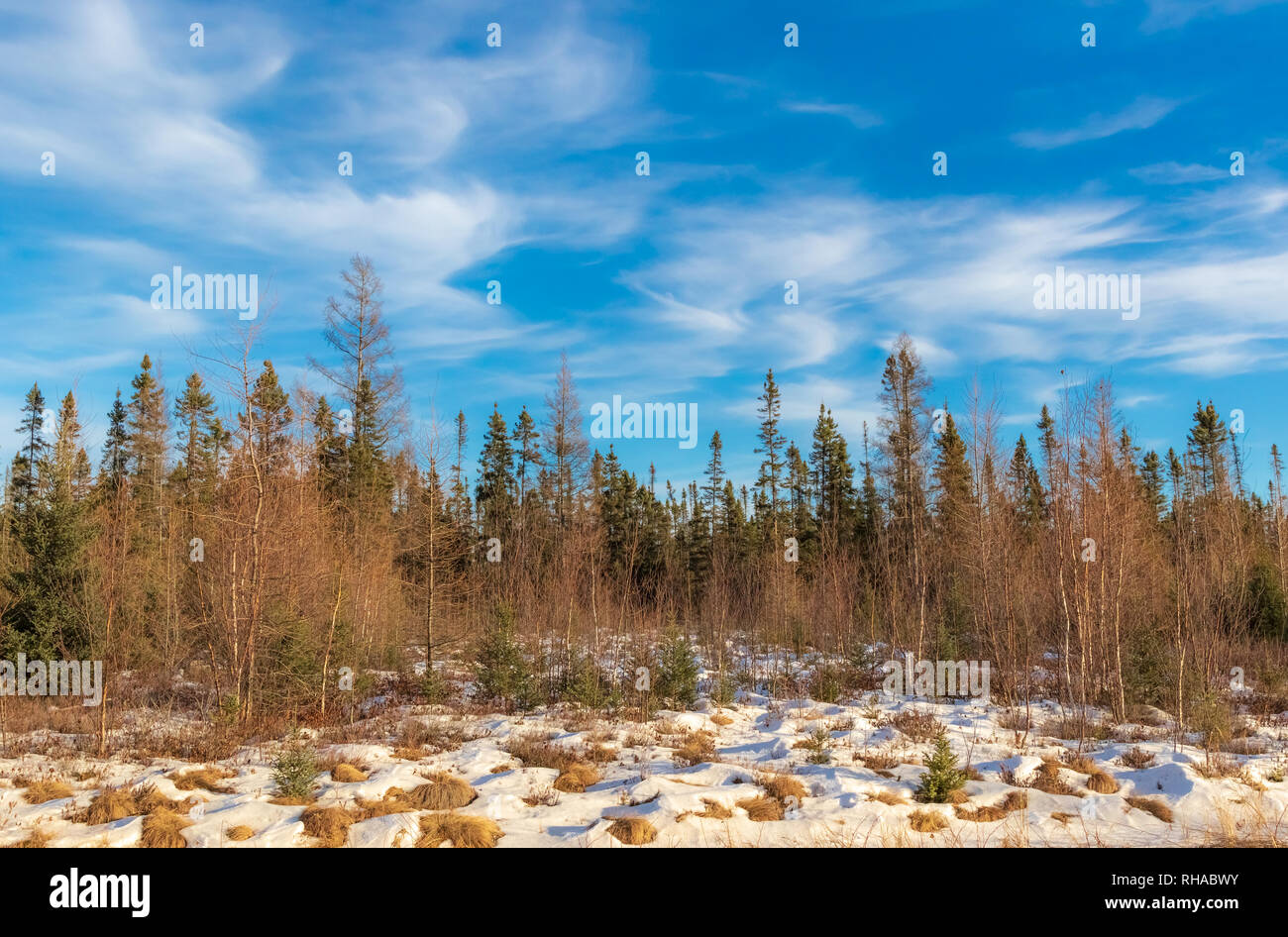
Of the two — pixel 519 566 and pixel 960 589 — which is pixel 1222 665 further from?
pixel 519 566

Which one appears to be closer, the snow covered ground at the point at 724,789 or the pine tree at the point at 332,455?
the snow covered ground at the point at 724,789

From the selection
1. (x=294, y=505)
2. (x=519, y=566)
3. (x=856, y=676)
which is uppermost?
(x=294, y=505)

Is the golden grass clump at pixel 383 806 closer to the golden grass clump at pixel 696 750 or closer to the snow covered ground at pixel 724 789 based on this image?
the snow covered ground at pixel 724 789

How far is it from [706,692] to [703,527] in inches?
1494

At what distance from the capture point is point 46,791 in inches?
377

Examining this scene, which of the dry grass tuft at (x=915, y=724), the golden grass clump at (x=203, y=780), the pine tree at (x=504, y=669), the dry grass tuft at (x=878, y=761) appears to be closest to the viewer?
the golden grass clump at (x=203, y=780)

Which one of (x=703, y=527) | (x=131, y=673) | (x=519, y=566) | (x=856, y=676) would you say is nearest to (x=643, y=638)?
(x=519, y=566)

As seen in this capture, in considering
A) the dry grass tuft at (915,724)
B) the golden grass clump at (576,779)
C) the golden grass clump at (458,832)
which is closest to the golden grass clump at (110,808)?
the golden grass clump at (458,832)

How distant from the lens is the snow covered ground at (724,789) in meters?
8.23

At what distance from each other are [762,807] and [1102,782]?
5192 millimetres

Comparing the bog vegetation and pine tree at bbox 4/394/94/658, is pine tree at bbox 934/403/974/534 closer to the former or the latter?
the bog vegetation

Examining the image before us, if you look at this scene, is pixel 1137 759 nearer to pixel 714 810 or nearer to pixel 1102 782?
pixel 1102 782

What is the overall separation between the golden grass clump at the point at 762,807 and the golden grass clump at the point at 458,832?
300cm
